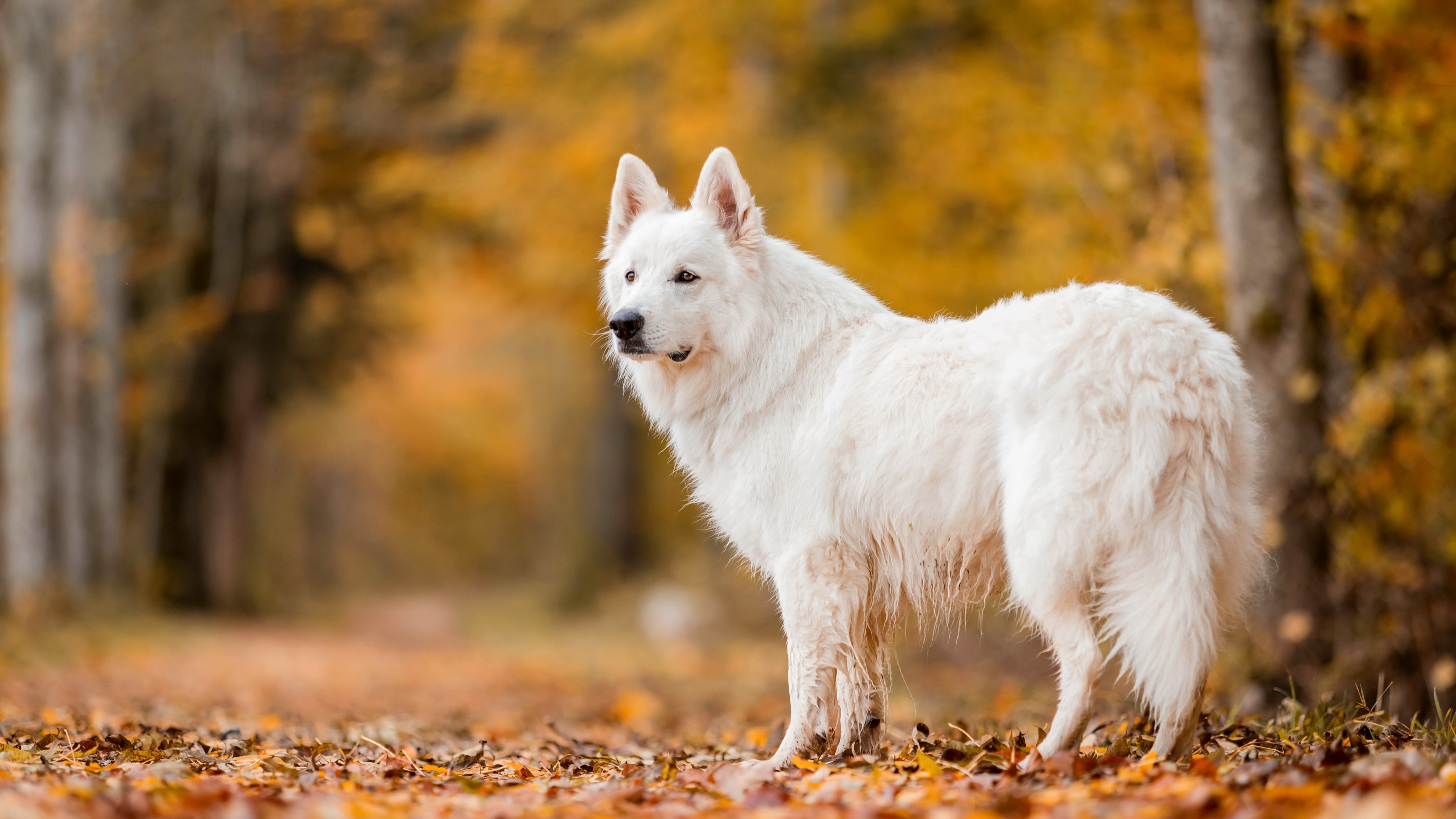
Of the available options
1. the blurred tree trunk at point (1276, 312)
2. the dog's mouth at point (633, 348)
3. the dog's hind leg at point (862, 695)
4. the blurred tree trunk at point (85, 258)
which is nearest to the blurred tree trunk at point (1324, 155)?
the blurred tree trunk at point (1276, 312)

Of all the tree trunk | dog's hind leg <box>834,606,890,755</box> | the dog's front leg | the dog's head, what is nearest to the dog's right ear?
the dog's head

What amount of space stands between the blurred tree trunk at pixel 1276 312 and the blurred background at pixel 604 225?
0.02 metres

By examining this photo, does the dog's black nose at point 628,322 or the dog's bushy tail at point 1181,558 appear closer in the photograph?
the dog's bushy tail at point 1181,558

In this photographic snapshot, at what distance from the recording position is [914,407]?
406cm

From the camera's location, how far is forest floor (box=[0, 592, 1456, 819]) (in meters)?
3.05

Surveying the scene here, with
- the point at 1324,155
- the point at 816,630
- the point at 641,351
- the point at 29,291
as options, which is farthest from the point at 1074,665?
the point at 29,291

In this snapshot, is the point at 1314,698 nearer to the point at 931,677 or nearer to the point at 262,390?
the point at 931,677

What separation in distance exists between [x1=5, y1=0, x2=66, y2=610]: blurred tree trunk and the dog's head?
36.1 feet

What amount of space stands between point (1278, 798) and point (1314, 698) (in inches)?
136

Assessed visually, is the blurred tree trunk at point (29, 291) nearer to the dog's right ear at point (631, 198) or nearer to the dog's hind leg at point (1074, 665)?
the dog's right ear at point (631, 198)

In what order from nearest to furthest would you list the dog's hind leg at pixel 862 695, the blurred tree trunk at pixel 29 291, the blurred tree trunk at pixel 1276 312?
the dog's hind leg at pixel 862 695
the blurred tree trunk at pixel 1276 312
the blurred tree trunk at pixel 29 291

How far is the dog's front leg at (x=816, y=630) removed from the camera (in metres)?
4.26

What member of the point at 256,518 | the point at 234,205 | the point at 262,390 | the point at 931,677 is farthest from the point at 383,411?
the point at 931,677

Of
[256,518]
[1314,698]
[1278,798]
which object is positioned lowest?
[256,518]
